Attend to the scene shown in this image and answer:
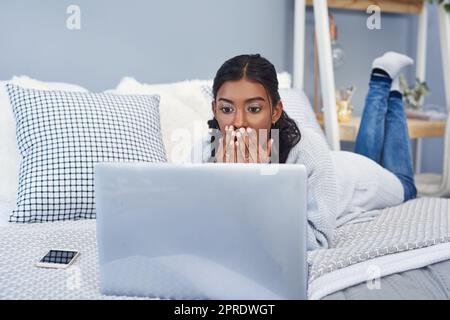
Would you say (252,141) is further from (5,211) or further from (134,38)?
(134,38)

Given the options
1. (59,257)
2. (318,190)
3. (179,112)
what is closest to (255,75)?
(318,190)

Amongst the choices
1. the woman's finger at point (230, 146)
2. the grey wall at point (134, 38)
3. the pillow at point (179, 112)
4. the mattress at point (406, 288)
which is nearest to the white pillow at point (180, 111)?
the pillow at point (179, 112)

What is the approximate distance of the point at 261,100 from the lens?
3.13 ft

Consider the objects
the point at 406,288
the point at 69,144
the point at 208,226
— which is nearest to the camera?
the point at 208,226

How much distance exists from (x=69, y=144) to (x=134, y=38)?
0.70 m

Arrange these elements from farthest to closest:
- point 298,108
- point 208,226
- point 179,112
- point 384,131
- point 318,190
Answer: point 384,131, point 298,108, point 179,112, point 318,190, point 208,226

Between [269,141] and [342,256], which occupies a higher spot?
[269,141]

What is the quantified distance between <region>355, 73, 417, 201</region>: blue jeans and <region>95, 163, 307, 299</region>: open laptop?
1.14 metres

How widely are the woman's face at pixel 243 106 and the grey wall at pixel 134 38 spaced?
0.70m

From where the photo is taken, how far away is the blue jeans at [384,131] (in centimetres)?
175

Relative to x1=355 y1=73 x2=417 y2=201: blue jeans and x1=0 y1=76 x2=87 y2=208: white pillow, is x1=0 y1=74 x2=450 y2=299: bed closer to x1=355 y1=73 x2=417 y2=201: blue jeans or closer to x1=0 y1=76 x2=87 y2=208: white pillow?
x1=0 y1=76 x2=87 y2=208: white pillow

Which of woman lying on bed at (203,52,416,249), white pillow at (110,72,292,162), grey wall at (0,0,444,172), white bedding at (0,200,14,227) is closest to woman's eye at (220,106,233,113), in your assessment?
woman lying on bed at (203,52,416,249)

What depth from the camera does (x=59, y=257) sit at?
0.91 metres
